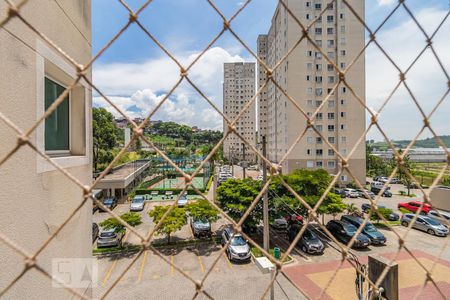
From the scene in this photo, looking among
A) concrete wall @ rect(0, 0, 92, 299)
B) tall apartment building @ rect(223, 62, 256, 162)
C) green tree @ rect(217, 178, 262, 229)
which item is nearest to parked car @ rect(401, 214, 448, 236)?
A: green tree @ rect(217, 178, 262, 229)

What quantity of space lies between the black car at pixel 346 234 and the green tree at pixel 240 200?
2.21 metres

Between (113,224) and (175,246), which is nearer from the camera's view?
(113,224)

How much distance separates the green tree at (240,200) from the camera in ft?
20.0

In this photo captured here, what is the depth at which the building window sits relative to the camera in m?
1.09

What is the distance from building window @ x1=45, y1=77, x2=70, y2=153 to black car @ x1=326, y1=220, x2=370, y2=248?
6584 millimetres

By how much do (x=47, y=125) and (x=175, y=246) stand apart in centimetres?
580

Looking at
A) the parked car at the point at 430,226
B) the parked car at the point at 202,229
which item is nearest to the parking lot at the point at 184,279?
the parked car at the point at 202,229

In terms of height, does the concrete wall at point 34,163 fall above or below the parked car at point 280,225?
above

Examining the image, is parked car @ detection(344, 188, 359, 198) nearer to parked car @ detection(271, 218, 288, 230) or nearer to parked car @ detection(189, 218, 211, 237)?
parked car @ detection(271, 218, 288, 230)

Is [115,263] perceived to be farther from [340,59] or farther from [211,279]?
[340,59]

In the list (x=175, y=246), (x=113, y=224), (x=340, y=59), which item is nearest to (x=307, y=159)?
(x=340, y=59)

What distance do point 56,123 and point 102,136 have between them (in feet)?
43.1

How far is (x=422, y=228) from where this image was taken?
7246mm

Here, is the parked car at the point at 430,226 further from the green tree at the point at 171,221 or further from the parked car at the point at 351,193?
the green tree at the point at 171,221
